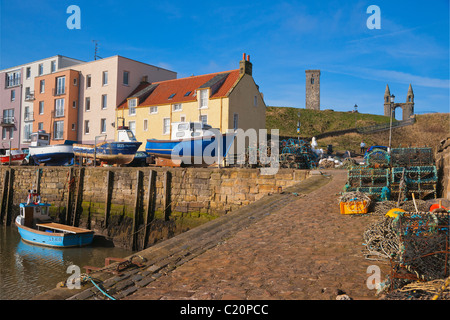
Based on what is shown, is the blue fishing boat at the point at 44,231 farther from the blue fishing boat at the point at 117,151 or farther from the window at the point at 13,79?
the window at the point at 13,79

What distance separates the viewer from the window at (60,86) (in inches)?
1387

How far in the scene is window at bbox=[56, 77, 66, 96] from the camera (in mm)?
35237

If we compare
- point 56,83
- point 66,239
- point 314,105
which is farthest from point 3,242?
point 314,105

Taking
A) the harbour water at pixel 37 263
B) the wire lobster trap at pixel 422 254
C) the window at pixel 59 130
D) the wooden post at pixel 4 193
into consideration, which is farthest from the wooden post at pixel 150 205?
the window at pixel 59 130

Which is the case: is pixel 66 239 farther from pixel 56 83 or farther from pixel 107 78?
pixel 56 83

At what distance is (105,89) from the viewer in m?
32.4

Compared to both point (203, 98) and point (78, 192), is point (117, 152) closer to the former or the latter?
point (78, 192)

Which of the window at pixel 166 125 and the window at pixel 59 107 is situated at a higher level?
the window at pixel 59 107

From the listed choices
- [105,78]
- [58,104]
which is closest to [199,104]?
[105,78]

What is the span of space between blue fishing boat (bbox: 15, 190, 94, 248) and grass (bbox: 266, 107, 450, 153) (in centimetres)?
2921

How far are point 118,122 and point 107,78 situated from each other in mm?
4992

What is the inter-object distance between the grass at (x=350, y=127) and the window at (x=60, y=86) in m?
27.8

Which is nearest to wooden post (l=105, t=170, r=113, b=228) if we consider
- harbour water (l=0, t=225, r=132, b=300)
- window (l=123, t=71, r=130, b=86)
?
harbour water (l=0, t=225, r=132, b=300)

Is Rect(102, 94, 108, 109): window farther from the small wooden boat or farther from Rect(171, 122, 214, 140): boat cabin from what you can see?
Rect(171, 122, 214, 140): boat cabin
